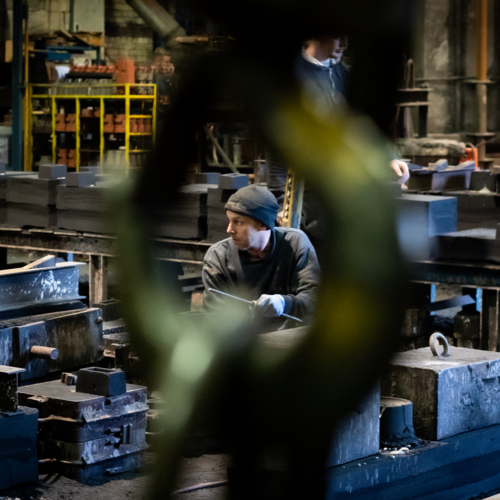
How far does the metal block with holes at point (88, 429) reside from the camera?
2898mm

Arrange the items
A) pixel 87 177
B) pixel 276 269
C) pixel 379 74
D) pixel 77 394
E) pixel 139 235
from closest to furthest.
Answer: pixel 379 74 → pixel 139 235 → pixel 77 394 → pixel 276 269 → pixel 87 177

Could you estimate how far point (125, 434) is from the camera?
303 centimetres

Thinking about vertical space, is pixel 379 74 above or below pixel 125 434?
above

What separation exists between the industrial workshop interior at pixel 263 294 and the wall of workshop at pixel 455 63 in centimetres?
670

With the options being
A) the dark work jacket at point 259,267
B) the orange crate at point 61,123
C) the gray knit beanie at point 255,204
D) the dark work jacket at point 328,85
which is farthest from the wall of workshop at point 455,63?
the dark work jacket at point 328,85

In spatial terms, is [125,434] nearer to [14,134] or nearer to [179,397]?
[179,397]

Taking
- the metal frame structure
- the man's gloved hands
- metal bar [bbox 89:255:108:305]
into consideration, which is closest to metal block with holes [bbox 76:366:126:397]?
the man's gloved hands

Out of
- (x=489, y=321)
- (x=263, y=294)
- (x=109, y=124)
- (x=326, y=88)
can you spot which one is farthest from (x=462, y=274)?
(x=109, y=124)

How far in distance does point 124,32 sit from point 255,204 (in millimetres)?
12838

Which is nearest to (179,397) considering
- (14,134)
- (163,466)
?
(163,466)

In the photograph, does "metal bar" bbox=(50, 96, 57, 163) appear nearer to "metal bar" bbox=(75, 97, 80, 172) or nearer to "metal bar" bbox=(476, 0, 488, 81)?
"metal bar" bbox=(75, 97, 80, 172)

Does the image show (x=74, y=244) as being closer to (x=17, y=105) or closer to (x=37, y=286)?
(x=37, y=286)

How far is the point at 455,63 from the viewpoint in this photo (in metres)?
13.7

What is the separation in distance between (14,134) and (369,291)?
40.0 feet
